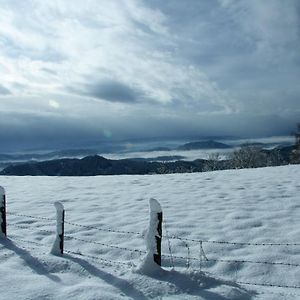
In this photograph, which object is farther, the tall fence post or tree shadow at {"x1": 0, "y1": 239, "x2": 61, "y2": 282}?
the tall fence post

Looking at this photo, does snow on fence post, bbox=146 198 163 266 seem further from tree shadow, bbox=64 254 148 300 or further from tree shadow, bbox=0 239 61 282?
tree shadow, bbox=0 239 61 282

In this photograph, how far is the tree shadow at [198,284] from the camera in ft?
18.8

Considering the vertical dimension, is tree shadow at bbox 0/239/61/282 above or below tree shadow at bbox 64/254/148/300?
above

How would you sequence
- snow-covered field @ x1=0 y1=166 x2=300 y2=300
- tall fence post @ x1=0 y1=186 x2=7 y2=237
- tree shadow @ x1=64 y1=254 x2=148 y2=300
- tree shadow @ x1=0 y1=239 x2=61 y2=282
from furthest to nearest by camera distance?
1. tall fence post @ x1=0 y1=186 x2=7 y2=237
2. tree shadow @ x1=0 y1=239 x2=61 y2=282
3. snow-covered field @ x1=0 y1=166 x2=300 y2=300
4. tree shadow @ x1=64 y1=254 x2=148 y2=300

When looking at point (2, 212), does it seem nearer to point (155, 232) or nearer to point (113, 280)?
point (113, 280)

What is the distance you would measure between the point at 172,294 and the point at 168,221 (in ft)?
17.6

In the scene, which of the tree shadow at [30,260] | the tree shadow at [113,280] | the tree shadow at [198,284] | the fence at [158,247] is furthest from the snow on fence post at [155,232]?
the tree shadow at [30,260]

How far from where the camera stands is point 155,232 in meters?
6.56

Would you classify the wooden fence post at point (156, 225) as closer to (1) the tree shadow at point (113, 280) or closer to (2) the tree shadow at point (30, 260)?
(1) the tree shadow at point (113, 280)

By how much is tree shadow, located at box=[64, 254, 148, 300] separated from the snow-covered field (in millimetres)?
16

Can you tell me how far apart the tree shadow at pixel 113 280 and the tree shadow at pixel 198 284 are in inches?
18.8

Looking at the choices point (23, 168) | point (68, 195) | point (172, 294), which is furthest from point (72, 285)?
point (23, 168)

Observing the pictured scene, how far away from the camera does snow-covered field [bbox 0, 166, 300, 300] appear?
19.5ft

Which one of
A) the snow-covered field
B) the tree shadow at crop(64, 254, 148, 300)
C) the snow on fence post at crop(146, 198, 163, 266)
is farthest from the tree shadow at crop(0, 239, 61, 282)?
the snow on fence post at crop(146, 198, 163, 266)
